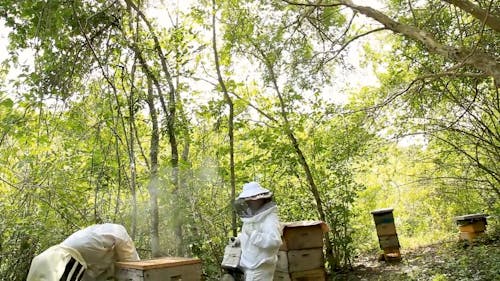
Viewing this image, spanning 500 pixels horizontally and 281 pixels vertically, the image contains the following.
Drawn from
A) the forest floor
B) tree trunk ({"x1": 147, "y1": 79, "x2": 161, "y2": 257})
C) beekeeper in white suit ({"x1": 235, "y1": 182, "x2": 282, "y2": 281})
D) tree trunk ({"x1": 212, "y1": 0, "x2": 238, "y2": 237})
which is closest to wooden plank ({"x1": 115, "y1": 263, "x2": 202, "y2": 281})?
beekeeper in white suit ({"x1": 235, "y1": 182, "x2": 282, "y2": 281})

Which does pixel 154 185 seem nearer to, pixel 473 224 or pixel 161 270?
pixel 161 270

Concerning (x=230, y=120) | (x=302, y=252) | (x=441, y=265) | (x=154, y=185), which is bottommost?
(x=441, y=265)

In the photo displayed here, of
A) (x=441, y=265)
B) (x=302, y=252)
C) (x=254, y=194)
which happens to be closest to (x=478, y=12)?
(x=254, y=194)

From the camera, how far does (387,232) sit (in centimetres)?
727

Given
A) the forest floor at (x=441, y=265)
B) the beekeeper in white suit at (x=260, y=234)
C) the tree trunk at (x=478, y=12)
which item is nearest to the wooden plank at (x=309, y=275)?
the beekeeper in white suit at (x=260, y=234)

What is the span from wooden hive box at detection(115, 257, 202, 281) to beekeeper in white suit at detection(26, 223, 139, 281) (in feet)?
0.44

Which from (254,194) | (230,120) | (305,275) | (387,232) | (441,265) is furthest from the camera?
(387,232)

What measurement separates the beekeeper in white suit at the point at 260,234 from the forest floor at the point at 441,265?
2701mm

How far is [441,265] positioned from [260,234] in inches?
148

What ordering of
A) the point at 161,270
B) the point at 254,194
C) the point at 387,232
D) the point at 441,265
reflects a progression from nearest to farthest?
the point at 161,270
the point at 254,194
the point at 441,265
the point at 387,232

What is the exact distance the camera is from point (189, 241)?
231 inches

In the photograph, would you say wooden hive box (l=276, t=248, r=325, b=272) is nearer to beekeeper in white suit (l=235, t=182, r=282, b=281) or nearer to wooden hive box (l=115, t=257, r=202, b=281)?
beekeeper in white suit (l=235, t=182, r=282, b=281)

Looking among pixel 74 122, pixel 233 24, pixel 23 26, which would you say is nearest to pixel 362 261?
pixel 233 24

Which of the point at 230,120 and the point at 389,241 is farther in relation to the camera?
the point at 389,241
